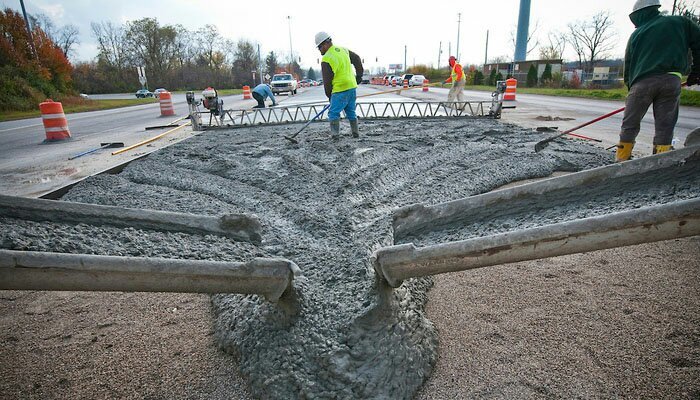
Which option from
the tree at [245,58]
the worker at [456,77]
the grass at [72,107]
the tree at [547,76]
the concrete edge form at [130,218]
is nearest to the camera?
the concrete edge form at [130,218]

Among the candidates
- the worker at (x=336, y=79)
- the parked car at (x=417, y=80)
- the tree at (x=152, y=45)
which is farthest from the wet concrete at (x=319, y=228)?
the tree at (x=152, y=45)

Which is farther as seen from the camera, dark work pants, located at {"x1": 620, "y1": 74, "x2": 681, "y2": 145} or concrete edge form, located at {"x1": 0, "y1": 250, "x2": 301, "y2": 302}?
dark work pants, located at {"x1": 620, "y1": 74, "x2": 681, "y2": 145}

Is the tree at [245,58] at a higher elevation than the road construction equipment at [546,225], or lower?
higher

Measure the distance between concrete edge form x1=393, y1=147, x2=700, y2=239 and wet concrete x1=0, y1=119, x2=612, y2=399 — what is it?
0.69 feet

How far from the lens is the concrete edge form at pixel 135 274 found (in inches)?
Answer: 51.3

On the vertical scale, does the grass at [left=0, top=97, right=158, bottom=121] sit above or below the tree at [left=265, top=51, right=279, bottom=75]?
below

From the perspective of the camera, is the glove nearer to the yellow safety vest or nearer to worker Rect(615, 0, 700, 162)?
worker Rect(615, 0, 700, 162)

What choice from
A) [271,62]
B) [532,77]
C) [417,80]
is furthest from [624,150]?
[271,62]

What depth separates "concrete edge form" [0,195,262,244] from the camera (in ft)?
7.18

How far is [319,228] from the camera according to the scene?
2.87m

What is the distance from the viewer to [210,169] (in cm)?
495

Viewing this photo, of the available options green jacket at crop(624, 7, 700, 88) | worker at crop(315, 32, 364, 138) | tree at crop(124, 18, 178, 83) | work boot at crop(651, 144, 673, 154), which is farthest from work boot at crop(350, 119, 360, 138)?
tree at crop(124, 18, 178, 83)

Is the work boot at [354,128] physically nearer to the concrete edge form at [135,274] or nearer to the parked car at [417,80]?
the concrete edge form at [135,274]

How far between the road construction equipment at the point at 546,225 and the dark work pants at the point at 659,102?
6.99 feet
